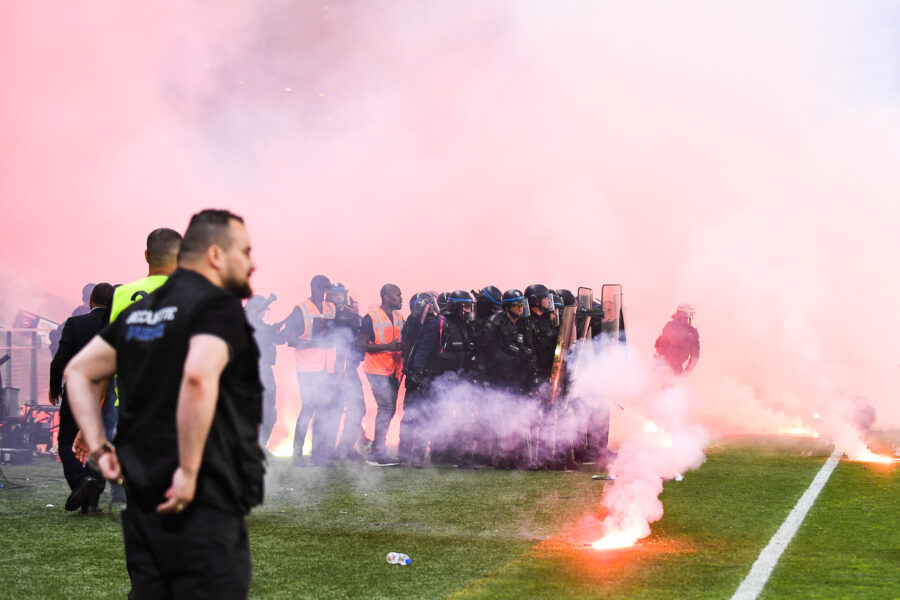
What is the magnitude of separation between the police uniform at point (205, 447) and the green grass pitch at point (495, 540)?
8.92 ft

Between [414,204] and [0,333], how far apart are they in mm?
9104

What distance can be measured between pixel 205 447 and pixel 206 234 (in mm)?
596

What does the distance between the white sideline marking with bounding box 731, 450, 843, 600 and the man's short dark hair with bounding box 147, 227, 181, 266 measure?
3170 millimetres

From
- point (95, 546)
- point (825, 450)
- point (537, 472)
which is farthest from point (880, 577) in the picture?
point (825, 450)

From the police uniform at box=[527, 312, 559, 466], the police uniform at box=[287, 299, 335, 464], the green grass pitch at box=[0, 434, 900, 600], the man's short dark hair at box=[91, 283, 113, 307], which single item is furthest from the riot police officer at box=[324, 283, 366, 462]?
the man's short dark hair at box=[91, 283, 113, 307]

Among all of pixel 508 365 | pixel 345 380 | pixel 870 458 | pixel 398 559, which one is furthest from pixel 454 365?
pixel 398 559

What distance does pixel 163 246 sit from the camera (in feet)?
17.5

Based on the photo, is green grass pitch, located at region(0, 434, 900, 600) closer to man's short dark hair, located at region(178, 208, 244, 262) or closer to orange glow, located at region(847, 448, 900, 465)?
orange glow, located at region(847, 448, 900, 465)

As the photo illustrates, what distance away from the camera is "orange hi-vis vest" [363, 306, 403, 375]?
13.5 meters

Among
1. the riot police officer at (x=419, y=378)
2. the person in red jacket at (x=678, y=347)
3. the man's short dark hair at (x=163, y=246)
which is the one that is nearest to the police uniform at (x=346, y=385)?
the riot police officer at (x=419, y=378)

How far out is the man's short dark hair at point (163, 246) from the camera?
5348 millimetres

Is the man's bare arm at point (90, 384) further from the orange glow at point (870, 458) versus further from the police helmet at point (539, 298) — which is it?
the orange glow at point (870, 458)

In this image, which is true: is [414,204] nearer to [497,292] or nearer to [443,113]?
[443,113]

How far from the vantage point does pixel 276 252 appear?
1958 cm
